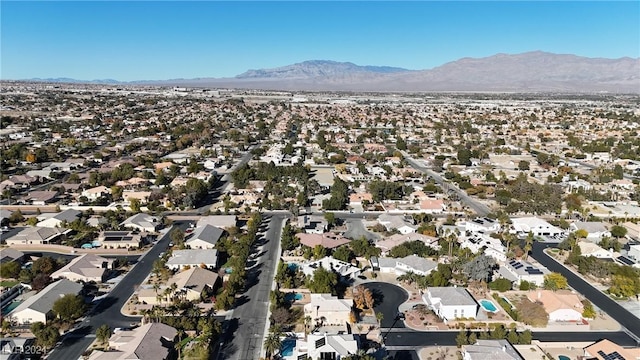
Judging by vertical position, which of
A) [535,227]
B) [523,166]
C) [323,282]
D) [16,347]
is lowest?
[16,347]

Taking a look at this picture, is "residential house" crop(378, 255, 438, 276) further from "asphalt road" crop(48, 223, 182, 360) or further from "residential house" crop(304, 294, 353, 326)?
"asphalt road" crop(48, 223, 182, 360)

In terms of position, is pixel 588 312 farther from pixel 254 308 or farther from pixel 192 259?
pixel 192 259

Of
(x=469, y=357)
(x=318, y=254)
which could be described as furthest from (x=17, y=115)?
(x=469, y=357)

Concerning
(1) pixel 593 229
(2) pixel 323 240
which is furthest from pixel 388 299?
(1) pixel 593 229

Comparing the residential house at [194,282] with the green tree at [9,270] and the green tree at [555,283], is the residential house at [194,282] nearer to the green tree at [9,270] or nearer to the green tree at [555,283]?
the green tree at [9,270]

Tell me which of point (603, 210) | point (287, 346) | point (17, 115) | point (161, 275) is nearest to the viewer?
point (287, 346)

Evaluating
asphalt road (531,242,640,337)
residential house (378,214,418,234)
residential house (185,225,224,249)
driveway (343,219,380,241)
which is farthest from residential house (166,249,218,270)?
asphalt road (531,242,640,337)

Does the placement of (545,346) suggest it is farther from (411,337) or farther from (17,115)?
(17,115)
